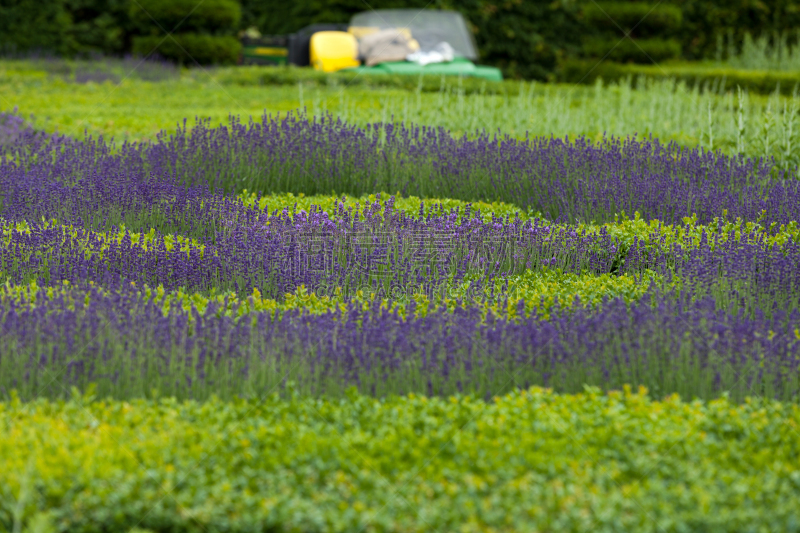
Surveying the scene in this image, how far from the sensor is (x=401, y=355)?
407 cm

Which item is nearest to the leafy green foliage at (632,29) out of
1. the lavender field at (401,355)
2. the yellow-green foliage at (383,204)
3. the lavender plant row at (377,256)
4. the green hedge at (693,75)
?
the green hedge at (693,75)

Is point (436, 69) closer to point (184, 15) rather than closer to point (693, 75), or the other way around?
point (693, 75)

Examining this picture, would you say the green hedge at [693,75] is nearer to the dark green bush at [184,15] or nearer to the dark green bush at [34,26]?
the dark green bush at [184,15]

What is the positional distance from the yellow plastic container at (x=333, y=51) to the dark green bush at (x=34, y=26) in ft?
20.9

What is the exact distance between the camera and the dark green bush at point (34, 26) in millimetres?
19016

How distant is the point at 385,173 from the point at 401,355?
159 inches

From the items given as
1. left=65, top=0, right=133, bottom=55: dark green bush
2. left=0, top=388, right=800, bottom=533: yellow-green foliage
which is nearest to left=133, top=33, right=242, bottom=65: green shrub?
left=65, top=0, right=133, bottom=55: dark green bush

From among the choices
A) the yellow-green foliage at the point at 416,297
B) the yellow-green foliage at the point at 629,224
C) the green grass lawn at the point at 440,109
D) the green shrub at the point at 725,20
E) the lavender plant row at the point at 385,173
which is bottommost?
the yellow-green foliage at the point at 416,297

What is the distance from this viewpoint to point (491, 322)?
14.4 ft

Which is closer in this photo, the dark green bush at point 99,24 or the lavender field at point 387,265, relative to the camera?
the lavender field at point 387,265

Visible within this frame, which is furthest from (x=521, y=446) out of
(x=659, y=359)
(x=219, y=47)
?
(x=219, y=47)

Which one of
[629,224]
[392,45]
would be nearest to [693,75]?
[392,45]

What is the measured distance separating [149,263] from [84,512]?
266 centimetres

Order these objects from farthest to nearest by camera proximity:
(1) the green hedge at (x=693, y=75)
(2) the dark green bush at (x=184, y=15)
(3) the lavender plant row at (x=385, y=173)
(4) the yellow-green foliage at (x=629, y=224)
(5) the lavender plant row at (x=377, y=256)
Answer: (2) the dark green bush at (x=184, y=15) < (1) the green hedge at (x=693, y=75) < (3) the lavender plant row at (x=385, y=173) < (4) the yellow-green foliage at (x=629, y=224) < (5) the lavender plant row at (x=377, y=256)
